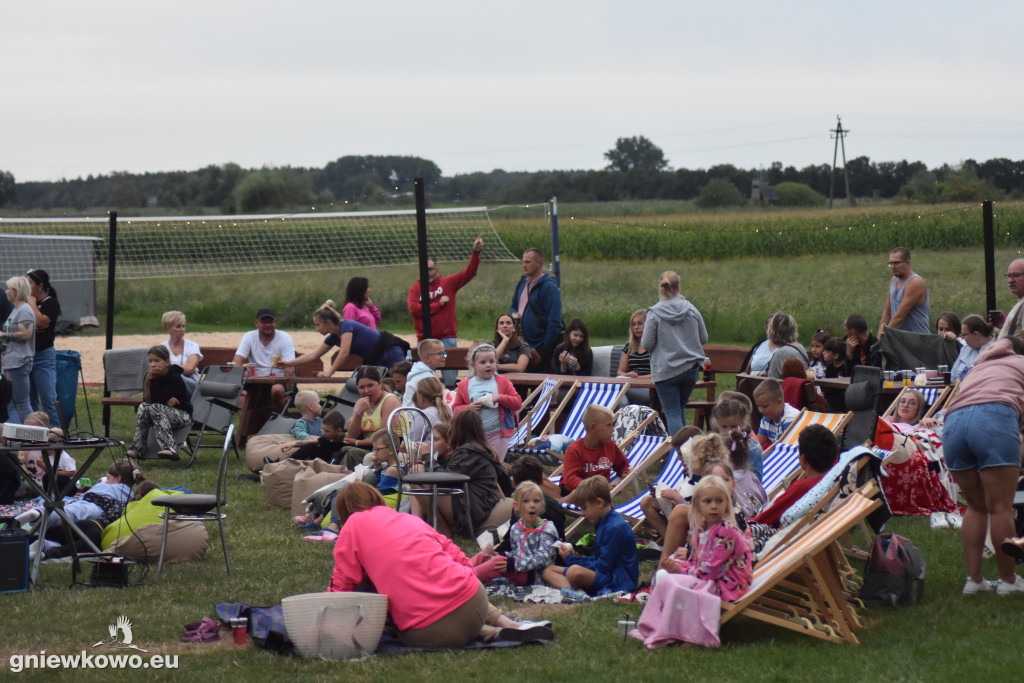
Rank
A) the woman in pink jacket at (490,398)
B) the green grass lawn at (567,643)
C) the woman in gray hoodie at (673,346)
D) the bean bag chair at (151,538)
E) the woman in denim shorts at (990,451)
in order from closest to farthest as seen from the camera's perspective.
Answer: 1. the green grass lawn at (567,643)
2. the woman in denim shorts at (990,451)
3. the bean bag chair at (151,538)
4. the woman in pink jacket at (490,398)
5. the woman in gray hoodie at (673,346)

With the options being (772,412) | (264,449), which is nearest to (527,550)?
(772,412)

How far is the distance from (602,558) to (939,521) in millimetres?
2704

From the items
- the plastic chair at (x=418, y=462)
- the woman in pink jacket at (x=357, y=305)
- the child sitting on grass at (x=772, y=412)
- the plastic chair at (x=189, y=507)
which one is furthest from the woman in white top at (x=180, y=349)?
the child sitting on grass at (x=772, y=412)

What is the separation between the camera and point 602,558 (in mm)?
6023

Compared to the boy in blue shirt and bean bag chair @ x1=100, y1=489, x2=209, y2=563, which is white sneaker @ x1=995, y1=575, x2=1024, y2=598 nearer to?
the boy in blue shirt

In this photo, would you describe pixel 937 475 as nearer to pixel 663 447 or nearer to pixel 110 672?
pixel 663 447

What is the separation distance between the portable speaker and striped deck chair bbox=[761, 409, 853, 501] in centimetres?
426

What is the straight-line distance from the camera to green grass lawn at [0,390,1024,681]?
4.63m

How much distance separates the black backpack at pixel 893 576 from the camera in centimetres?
557

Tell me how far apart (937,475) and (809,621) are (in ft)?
10.3

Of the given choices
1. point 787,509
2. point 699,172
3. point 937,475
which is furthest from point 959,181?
point 699,172

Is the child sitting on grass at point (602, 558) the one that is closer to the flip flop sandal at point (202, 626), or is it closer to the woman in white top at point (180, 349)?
the flip flop sandal at point (202, 626)

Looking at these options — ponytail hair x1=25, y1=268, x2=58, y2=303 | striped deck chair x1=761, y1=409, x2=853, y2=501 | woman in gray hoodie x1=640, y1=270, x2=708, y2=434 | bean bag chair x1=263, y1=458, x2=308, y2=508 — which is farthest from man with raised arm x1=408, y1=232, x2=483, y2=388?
striped deck chair x1=761, y1=409, x2=853, y2=501

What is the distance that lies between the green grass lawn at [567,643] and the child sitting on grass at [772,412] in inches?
69.6
